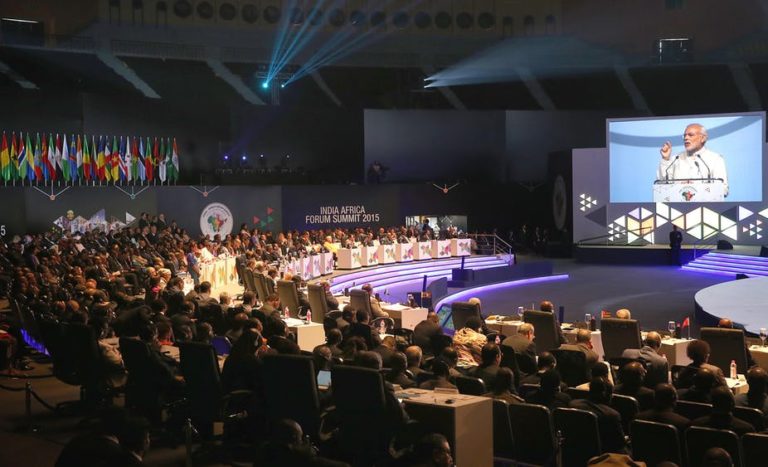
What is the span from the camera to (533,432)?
6559 millimetres

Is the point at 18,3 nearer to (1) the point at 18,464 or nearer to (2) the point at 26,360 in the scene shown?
(2) the point at 26,360

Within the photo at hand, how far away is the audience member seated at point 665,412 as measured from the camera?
628cm

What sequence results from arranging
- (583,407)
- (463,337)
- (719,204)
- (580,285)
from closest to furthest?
(583,407) < (463,337) < (580,285) < (719,204)

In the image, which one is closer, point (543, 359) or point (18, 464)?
point (18, 464)

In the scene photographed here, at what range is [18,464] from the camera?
716 cm

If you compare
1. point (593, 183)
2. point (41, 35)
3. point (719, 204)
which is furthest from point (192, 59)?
point (719, 204)

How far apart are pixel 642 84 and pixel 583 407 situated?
32.9 m

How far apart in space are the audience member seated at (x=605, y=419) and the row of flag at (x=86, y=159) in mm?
22563

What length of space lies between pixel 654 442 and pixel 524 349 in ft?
11.0

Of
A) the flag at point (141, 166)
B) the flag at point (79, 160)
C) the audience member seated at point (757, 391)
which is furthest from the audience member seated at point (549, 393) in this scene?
the flag at point (141, 166)

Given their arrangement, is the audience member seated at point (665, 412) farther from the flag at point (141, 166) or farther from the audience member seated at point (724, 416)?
the flag at point (141, 166)

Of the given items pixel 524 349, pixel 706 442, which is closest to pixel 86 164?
pixel 524 349

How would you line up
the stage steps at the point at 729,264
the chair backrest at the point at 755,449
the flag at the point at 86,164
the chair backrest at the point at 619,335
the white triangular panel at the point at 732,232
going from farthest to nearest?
1. the white triangular panel at the point at 732,232
2. the flag at the point at 86,164
3. the stage steps at the point at 729,264
4. the chair backrest at the point at 619,335
5. the chair backrest at the point at 755,449

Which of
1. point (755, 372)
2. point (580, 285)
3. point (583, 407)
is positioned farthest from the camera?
point (580, 285)
